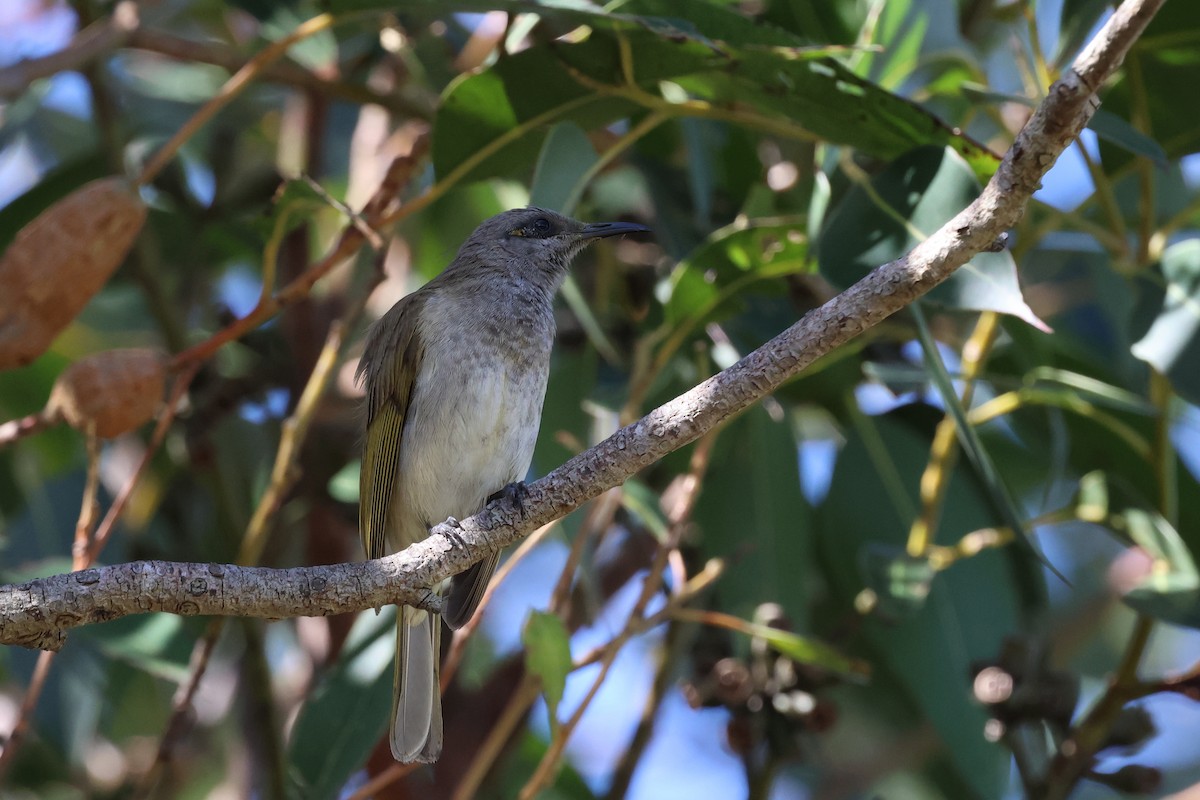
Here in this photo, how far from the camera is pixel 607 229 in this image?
3.87 metres

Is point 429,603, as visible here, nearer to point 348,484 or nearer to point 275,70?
point 348,484

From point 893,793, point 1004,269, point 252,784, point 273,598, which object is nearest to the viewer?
point 273,598

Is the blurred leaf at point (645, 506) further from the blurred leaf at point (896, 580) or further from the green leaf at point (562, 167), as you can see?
the green leaf at point (562, 167)

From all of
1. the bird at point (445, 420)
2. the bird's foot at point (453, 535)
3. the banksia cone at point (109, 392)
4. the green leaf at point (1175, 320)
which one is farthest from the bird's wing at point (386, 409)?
the green leaf at point (1175, 320)

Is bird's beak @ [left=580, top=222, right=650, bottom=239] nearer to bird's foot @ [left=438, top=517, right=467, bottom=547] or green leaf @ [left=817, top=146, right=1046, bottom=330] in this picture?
green leaf @ [left=817, top=146, right=1046, bottom=330]

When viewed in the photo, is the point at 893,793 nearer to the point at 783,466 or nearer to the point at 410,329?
the point at 783,466

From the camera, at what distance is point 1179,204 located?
4238mm

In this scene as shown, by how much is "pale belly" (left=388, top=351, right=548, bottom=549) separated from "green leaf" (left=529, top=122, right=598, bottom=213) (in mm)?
526

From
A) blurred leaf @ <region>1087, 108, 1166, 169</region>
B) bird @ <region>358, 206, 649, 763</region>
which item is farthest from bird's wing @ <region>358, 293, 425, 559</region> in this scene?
blurred leaf @ <region>1087, 108, 1166, 169</region>

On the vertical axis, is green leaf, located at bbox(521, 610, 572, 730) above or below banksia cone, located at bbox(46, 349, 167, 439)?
below

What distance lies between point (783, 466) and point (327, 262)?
162 centimetres

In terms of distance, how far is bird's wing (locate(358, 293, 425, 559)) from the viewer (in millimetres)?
3461

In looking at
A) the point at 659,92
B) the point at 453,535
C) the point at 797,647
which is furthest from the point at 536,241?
the point at 453,535

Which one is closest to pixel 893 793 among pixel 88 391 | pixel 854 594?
pixel 854 594
